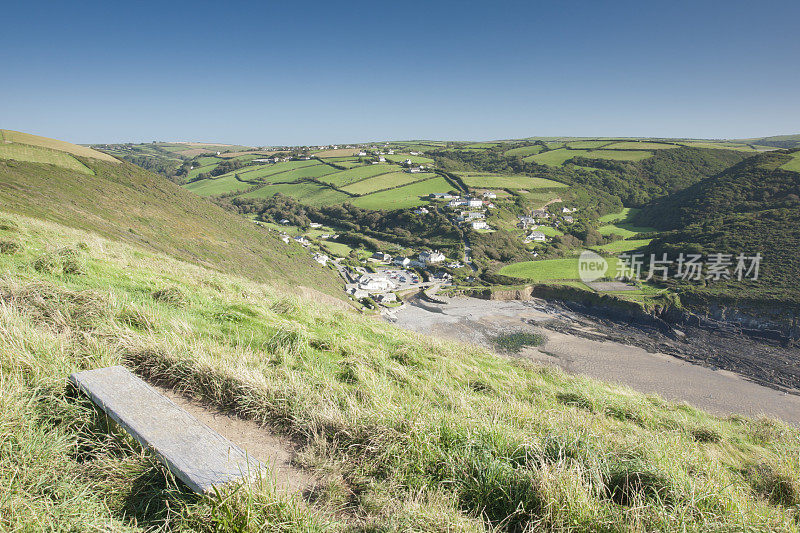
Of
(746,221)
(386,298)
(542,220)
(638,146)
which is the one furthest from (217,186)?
(638,146)

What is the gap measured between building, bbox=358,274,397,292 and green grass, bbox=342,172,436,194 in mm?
52433

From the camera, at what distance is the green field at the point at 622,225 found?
7481 centimetres

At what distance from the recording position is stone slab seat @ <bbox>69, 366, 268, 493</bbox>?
2.23m

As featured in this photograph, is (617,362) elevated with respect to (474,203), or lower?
lower

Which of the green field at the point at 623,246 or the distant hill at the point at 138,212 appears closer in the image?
the distant hill at the point at 138,212

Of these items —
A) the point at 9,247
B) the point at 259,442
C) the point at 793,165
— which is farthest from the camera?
the point at 793,165

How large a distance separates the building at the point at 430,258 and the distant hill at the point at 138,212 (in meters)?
18.9

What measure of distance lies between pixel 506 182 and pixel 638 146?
70987mm

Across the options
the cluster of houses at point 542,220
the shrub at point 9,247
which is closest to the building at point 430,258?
the cluster of houses at point 542,220

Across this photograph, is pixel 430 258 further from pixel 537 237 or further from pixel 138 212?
pixel 138 212

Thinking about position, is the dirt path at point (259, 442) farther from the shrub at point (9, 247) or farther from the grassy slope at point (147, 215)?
the grassy slope at point (147, 215)

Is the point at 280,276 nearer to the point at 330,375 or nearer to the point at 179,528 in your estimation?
the point at 330,375

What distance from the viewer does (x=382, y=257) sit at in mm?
61000

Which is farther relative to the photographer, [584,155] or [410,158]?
[410,158]
